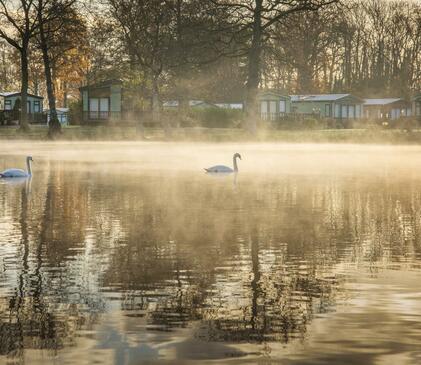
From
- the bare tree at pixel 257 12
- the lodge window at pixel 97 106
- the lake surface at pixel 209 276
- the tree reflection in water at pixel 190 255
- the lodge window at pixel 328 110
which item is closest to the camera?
the lake surface at pixel 209 276

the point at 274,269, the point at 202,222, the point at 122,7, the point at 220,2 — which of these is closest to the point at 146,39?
the point at 122,7

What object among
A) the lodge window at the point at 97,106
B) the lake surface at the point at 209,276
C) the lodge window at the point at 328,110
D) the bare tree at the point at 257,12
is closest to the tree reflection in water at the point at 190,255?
the lake surface at the point at 209,276

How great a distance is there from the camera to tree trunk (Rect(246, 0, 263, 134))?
215ft

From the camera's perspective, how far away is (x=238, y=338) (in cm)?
860

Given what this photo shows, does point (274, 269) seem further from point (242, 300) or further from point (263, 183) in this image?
point (263, 183)

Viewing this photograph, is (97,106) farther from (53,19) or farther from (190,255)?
(190,255)

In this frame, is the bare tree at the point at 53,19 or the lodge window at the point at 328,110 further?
the lodge window at the point at 328,110

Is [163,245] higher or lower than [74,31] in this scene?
lower

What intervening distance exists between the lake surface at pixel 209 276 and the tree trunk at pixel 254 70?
41.1 m

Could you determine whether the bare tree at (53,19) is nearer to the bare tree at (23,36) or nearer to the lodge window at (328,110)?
the bare tree at (23,36)

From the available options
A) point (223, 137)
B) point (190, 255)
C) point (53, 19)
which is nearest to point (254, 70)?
point (223, 137)

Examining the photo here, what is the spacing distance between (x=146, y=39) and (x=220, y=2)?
10917 mm

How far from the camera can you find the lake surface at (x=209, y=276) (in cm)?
835

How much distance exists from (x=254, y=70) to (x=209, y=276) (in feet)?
190
